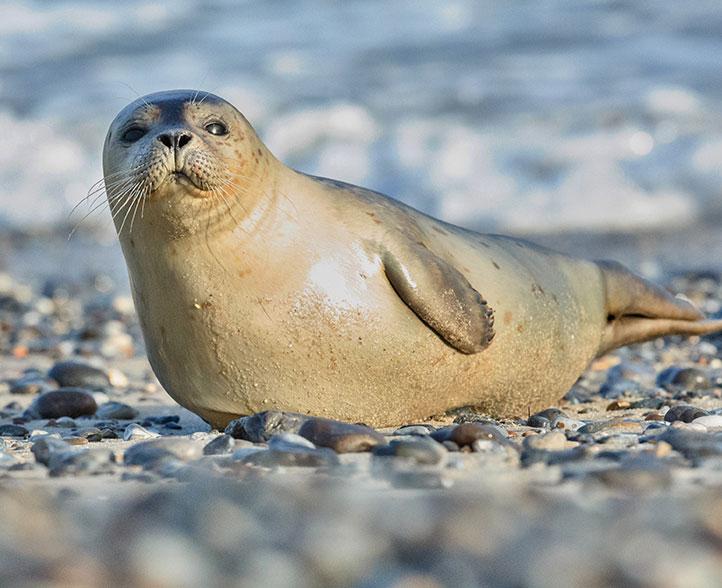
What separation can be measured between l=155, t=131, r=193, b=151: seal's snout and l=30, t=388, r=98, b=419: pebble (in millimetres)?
1642

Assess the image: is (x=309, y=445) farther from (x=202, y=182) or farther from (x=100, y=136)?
(x=100, y=136)

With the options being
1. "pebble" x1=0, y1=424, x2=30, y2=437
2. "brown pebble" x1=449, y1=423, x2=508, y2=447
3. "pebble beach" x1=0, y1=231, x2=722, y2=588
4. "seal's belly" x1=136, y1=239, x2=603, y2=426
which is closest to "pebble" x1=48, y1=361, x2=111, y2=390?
"pebble" x1=0, y1=424, x2=30, y2=437

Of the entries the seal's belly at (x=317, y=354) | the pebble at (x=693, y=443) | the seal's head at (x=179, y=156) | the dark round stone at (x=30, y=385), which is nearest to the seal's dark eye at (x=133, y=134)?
the seal's head at (x=179, y=156)

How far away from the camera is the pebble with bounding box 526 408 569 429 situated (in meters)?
3.84

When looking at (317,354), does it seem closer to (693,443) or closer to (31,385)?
(693,443)

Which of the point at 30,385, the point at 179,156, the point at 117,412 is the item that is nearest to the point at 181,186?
the point at 179,156

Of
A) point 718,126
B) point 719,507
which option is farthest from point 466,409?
point 718,126

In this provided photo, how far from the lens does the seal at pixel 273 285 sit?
3535mm

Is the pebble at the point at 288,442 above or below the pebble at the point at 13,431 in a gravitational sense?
above

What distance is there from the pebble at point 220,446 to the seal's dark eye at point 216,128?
44.8 inches

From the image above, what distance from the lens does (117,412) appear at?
4574 mm

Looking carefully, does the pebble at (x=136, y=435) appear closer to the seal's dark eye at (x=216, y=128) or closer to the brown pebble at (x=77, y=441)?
the brown pebble at (x=77, y=441)

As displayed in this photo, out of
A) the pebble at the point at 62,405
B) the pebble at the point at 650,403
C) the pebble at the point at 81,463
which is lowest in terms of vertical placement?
the pebble at the point at 62,405

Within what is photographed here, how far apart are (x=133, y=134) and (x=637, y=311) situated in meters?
2.77
